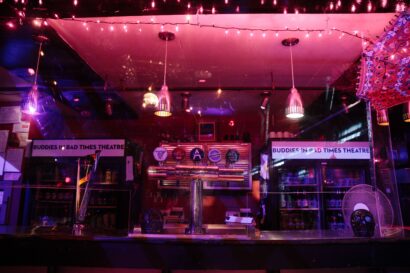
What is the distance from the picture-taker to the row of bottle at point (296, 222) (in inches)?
236

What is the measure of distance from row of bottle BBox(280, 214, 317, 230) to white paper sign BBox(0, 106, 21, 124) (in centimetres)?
575

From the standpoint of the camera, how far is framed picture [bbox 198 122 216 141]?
24.2ft

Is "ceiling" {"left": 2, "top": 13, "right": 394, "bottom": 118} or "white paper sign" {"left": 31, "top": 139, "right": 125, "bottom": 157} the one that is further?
"white paper sign" {"left": 31, "top": 139, "right": 125, "bottom": 157}

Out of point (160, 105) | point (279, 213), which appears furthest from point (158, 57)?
point (279, 213)

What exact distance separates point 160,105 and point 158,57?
1.32 m

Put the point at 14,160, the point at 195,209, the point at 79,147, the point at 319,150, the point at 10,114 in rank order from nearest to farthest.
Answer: the point at 195,209 < the point at 319,150 < the point at 79,147 < the point at 14,160 < the point at 10,114

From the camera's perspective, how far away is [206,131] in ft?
24.4

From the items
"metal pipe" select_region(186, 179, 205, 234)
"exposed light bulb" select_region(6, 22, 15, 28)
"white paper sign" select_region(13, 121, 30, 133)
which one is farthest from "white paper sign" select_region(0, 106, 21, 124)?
"metal pipe" select_region(186, 179, 205, 234)

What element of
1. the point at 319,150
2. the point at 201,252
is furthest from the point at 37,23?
the point at 319,150

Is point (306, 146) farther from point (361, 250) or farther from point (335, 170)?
point (361, 250)

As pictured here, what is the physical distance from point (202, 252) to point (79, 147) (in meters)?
4.69

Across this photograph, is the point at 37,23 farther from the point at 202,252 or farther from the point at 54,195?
the point at 54,195

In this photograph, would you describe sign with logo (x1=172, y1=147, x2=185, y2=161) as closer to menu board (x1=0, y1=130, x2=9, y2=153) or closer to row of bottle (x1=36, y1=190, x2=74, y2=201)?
row of bottle (x1=36, y1=190, x2=74, y2=201)

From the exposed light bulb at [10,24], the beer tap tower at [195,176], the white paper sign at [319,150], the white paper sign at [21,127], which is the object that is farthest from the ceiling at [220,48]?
the white paper sign at [21,127]
